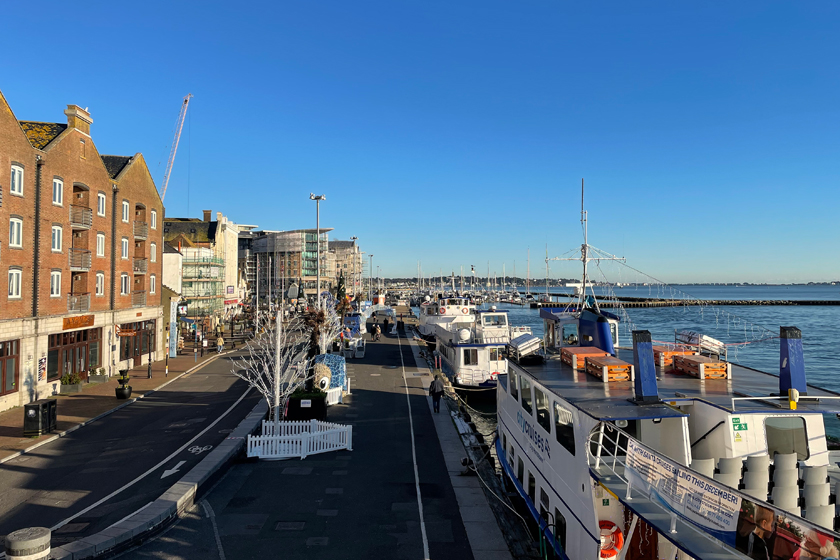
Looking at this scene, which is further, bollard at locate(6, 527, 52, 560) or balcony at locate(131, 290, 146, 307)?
balcony at locate(131, 290, 146, 307)

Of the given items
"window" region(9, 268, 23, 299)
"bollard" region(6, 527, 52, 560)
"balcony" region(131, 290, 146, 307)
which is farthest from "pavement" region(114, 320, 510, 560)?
"balcony" region(131, 290, 146, 307)

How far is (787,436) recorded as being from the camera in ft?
29.7

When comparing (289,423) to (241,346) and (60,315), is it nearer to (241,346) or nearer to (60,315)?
(60,315)

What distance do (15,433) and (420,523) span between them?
18.3m

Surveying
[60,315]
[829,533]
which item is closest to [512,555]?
[829,533]

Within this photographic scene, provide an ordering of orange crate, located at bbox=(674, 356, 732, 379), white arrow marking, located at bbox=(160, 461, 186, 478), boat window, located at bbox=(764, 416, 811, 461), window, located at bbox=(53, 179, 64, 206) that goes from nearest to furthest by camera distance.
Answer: boat window, located at bbox=(764, 416, 811, 461)
orange crate, located at bbox=(674, 356, 732, 379)
white arrow marking, located at bbox=(160, 461, 186, 478)
window, located at bbox=(53, 179, 64, 206)

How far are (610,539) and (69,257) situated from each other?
1252 inches

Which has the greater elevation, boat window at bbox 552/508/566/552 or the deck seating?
the deck seating

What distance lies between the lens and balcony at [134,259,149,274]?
3813 cm

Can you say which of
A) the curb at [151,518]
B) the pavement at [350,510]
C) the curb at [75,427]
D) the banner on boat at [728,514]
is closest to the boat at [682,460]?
the banner on boat at [728,514]

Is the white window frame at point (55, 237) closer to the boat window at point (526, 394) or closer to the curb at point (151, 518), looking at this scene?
the curb at point (151, 518)

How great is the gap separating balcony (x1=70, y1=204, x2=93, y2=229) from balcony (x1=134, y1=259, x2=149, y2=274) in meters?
7.37

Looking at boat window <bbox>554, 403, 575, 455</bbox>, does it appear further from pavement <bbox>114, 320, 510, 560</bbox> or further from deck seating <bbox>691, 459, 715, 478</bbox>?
pavement <bbox>114, 320, 510, 560</bbox>

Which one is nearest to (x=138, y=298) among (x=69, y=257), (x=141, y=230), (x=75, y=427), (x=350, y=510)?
(x=141, y=230)
